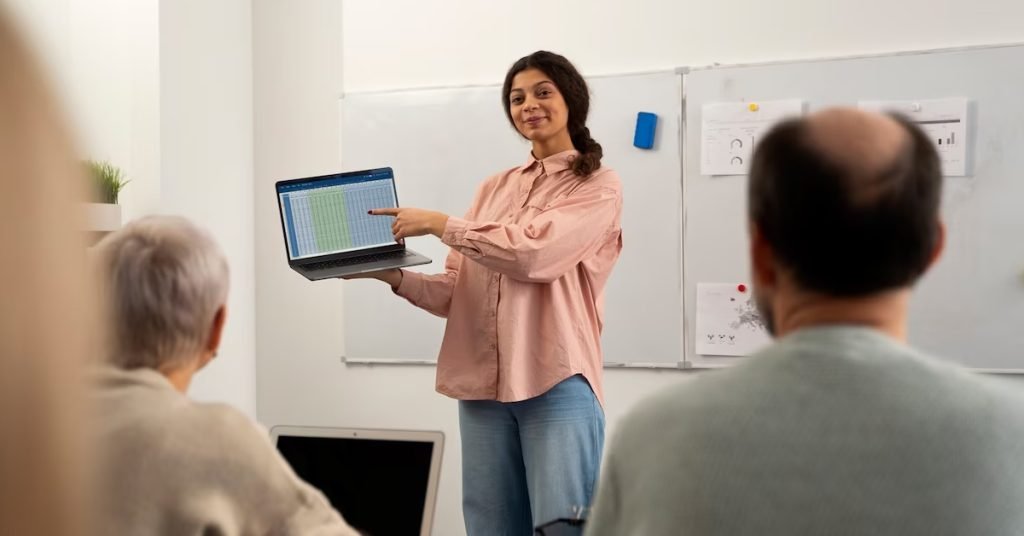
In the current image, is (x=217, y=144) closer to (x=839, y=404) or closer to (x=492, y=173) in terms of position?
(x=492, y=173)

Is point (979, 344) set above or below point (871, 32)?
below

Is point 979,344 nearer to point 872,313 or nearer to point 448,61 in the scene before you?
point 448,61

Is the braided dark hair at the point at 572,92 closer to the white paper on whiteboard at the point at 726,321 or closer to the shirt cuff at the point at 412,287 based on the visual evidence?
the shirt cuff at the point at 412,287

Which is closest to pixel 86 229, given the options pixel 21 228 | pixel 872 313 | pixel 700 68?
pixel 21 228

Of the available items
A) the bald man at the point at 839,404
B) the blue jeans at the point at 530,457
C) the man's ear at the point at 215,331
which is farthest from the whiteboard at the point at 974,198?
the man's ear at the point at 215,331

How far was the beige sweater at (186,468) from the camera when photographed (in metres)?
0.98

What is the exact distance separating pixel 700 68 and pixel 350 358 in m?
1.68

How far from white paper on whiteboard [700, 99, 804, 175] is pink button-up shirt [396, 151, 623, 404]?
970 millimetres

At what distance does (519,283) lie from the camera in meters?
2.30

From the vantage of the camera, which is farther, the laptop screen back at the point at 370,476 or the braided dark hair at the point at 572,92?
the braided dark hair at the point at 572,92

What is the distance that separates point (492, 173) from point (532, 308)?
1282 mm

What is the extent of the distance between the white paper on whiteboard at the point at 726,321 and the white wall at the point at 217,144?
67.6 inches

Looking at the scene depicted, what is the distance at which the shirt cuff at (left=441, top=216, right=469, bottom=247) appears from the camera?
2.22m

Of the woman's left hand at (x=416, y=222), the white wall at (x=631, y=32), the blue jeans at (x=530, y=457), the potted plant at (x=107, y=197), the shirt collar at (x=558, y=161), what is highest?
the white wall at (x=631, y=32)
